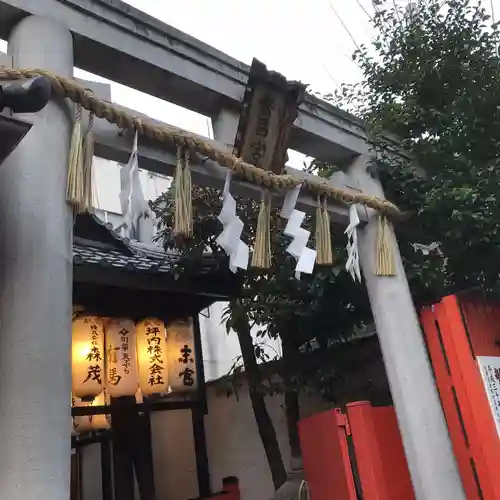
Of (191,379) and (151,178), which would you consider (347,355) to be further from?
(151,178)

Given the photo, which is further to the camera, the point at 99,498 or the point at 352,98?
the point at 99,498

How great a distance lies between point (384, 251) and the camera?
502cm

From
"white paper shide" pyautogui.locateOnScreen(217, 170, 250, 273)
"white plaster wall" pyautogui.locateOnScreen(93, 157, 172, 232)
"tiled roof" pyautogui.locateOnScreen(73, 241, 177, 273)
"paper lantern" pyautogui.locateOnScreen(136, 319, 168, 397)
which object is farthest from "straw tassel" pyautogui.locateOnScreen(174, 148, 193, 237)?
"white plaster wall" pyautogui.locateOnScreen(93, 157, 172, 232)

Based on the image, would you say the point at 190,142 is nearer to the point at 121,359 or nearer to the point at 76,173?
the point at 76,173

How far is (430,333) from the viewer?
5059 millimetres

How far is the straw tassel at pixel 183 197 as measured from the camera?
3525 mm

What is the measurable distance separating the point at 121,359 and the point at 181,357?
796 millimetres

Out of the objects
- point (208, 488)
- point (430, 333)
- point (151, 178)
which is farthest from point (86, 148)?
point (151, 178)

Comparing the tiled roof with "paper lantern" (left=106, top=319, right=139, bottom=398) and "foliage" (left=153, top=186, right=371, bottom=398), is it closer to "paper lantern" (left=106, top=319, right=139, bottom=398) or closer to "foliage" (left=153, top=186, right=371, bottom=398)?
"foliage" (left=153, top=186, right=371, bottom=398)

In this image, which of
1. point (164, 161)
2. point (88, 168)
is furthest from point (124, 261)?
point (88, 168)

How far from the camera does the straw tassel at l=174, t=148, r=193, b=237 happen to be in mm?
3525

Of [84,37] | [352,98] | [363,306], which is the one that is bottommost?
[363,306]

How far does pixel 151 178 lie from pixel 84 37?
11.7 m

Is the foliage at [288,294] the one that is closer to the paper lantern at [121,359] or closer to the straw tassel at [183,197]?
the paper lantern at [121,359]
